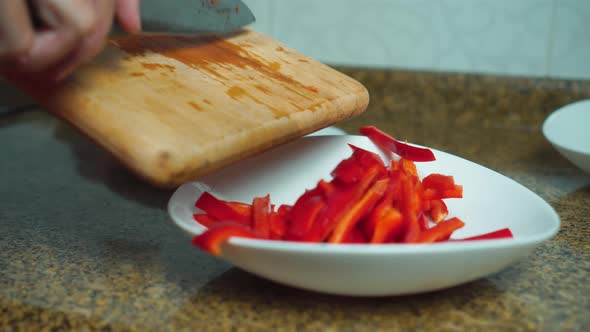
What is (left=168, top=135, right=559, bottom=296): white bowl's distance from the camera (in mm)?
516

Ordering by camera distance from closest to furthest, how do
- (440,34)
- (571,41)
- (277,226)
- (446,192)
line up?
(277,226), (446,192), (571,41), (440,34)

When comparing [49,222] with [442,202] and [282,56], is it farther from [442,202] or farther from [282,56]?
[442,202]

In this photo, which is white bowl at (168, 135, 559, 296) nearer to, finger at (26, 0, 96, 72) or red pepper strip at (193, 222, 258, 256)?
red pepper strip at (193, 222, 258, 256)

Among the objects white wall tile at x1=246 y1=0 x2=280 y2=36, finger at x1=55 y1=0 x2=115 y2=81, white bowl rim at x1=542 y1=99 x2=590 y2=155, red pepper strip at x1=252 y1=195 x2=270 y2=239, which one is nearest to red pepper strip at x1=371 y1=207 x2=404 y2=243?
red pepper strip at x1=252 y1=195 x2=270 y2=239

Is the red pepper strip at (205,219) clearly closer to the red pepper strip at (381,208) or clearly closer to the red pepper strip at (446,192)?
the red pepper strip at (381,208)

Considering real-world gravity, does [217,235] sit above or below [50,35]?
below

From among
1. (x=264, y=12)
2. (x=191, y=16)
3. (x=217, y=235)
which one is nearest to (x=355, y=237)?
(x=217, y=235)

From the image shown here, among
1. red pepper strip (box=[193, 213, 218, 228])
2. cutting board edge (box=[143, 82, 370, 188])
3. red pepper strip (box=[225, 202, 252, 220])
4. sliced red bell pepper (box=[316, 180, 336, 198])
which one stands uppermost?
cutting board edge (box=[143, 82, 370, 188])

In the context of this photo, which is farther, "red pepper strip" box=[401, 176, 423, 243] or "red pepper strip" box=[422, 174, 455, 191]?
"red pepper strip" box=[422, 174, 455, 191]

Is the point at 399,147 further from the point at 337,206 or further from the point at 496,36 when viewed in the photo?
the point at 496,36

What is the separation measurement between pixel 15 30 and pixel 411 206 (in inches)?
16.4

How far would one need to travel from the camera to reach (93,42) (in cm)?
57

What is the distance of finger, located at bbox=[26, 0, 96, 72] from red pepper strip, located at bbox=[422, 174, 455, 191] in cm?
43

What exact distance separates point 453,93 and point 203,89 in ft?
3.29
